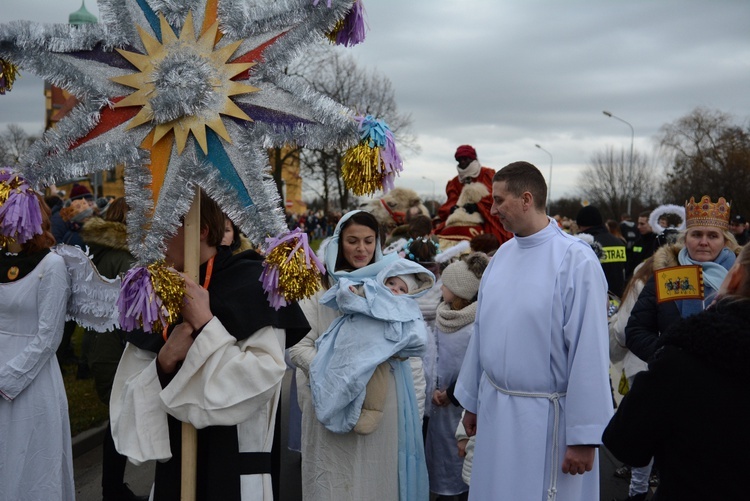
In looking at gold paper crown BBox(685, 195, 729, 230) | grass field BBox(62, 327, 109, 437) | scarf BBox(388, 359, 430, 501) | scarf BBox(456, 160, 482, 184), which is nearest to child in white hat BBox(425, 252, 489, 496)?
scarf BBox(388, 359, 430, 501)

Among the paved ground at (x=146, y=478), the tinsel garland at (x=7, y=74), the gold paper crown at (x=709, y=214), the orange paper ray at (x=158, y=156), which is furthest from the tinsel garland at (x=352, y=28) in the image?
the paved ground at (x=146, y=478)

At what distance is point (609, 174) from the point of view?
69438mm

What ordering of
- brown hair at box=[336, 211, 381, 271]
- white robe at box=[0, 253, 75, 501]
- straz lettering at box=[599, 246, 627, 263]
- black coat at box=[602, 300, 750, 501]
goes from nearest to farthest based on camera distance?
black coat at box=[602, 300, 750, 501]
white robe at box=[0, 253, 75, 501]
brown hair at box=[336, 211, 381, 271]
straz lettering at box=[599, 246, 627, 263]

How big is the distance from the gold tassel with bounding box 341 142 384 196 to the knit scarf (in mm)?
2569

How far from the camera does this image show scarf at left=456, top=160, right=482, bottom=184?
952cm

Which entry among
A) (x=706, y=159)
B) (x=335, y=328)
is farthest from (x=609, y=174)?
(x=335, y=328)

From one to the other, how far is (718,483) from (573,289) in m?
1.34

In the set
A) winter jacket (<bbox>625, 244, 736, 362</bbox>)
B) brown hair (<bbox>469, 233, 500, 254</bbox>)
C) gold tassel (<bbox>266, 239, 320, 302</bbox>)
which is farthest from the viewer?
brown hair (<bbox>469, 233, 500, 254</bbox>)

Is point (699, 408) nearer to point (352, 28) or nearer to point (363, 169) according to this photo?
point (363, 169)

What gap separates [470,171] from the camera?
9.55 meters

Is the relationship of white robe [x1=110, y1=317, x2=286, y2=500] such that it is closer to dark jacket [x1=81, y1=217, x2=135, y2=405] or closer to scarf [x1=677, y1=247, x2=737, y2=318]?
dark jacket [x1=81, y1=217, x2=135, y2=405]

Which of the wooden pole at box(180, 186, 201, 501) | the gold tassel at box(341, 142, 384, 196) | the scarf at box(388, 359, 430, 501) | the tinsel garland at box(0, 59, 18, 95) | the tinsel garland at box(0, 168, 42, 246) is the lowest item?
the scarf at box(388, 359, 430, 501)

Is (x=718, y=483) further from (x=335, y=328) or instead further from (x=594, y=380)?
Answer: (x=335, y=328)

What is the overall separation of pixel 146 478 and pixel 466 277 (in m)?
3.27
